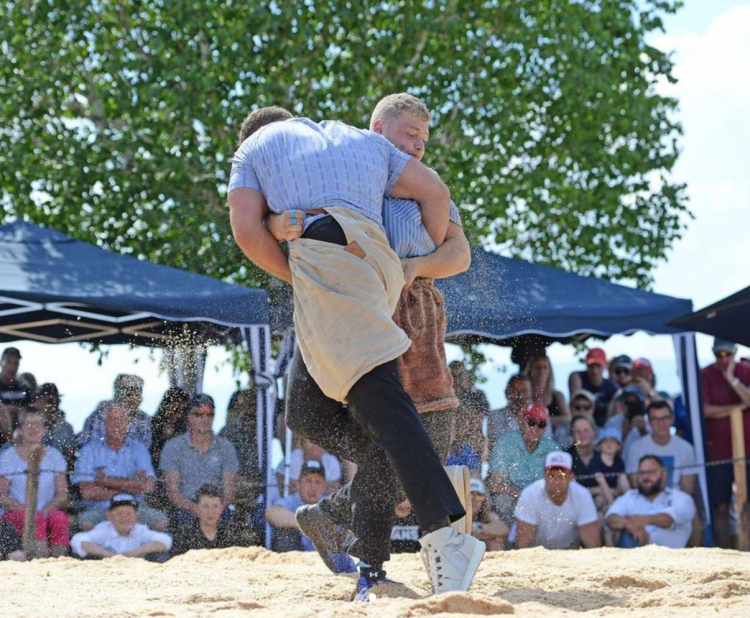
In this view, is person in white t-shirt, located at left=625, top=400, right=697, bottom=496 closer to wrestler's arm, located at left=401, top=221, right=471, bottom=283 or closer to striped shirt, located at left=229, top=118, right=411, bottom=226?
wrestler's arm, located at left=401, top=221, right=471, bottom=283

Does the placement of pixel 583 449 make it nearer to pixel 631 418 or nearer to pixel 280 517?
pixel 631 418

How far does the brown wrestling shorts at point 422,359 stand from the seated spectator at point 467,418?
3.48 meters

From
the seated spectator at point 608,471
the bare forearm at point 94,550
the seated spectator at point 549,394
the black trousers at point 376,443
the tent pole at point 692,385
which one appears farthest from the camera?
the tent pole at point 692,385

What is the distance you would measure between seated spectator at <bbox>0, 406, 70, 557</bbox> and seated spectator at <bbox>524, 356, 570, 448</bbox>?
3.58 m

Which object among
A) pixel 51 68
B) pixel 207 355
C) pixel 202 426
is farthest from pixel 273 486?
pixel 51 68

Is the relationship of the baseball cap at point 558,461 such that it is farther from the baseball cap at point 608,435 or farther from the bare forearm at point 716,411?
the bare forearm at point 716,411

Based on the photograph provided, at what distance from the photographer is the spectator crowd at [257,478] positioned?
7.37 m

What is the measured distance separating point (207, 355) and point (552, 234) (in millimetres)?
6653

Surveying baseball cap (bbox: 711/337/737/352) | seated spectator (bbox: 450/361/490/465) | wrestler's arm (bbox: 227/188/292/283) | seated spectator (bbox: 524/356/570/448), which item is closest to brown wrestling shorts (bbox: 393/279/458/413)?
wrestler's arm (bbox: 227/188/292/283)

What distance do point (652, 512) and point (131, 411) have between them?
3.57 metres

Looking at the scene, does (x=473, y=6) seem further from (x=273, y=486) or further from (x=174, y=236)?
(x=273, y=486)

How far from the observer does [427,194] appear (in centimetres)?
392

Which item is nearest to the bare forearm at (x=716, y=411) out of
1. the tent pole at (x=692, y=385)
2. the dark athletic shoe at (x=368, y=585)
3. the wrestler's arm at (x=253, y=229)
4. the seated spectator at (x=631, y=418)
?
the tent pole at (x=692, y=385)

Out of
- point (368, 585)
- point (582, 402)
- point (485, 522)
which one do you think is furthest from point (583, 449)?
point (368, 585)
